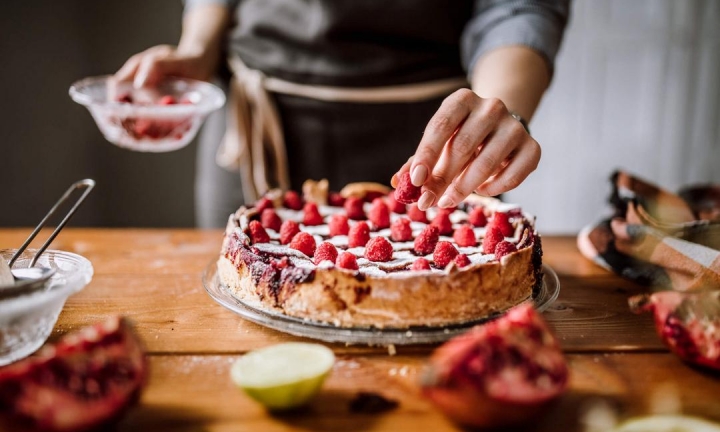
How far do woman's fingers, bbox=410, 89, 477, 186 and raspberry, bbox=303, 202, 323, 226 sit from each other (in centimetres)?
57

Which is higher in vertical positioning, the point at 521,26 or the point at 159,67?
the point at 521,26

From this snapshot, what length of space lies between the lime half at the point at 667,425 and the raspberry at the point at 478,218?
86 centimetres

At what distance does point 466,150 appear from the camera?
132 centimetres

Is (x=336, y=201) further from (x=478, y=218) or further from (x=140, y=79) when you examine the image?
(x=140, y=79)

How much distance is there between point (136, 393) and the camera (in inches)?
37.6

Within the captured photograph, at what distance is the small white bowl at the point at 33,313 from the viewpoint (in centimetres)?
108

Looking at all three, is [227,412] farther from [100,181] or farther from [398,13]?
[100,181]

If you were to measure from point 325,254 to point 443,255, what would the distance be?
0.85 feet

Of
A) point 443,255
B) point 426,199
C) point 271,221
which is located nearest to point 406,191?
point 426,199

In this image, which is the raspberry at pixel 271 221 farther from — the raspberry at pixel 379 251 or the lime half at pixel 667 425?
the lime half at pixel 667 425

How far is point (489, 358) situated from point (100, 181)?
11.5 ft

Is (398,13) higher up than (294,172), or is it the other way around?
(398,13)

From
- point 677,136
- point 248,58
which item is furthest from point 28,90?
point 677,136

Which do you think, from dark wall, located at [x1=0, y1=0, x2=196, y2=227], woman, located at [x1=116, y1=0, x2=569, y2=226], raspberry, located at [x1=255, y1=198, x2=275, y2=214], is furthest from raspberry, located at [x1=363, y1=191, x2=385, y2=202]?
dark wall, located at [x1=0, y1=0, x2=196, y2=227]
